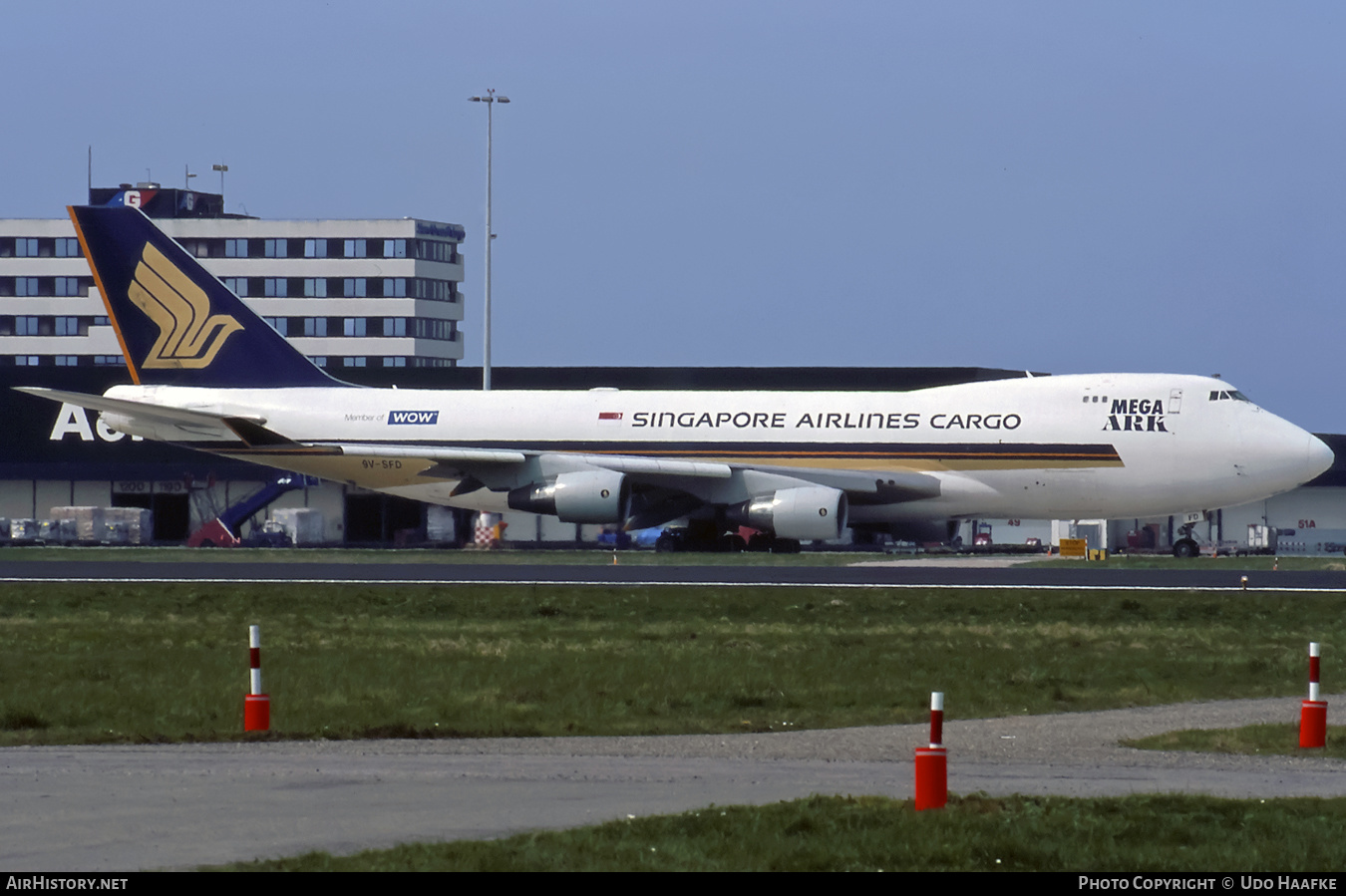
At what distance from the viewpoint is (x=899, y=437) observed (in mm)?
48500

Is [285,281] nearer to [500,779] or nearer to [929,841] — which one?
[500,779]

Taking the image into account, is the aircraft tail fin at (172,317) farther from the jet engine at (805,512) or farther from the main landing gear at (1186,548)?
the main landing gear at (1186,548)

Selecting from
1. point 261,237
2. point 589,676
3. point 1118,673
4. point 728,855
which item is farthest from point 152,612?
point 261,237

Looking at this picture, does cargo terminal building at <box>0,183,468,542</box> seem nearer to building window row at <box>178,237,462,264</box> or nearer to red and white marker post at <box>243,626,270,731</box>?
building window row at <box>178,237,462,264</box>

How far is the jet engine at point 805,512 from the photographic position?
152ft

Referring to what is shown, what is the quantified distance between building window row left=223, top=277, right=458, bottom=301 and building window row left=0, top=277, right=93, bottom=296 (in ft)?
37.6

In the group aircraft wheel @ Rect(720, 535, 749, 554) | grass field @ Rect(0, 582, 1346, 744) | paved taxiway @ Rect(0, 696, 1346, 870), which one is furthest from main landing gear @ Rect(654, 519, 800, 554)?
paved taxiway @ Rect(0, 696, 1346, 870)

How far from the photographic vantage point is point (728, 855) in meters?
10.4

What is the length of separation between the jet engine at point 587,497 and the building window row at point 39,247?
11563cm

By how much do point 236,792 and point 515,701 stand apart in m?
6.18

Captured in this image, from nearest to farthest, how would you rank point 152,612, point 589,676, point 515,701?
point 515,701 < point 589,676 < point 152,612

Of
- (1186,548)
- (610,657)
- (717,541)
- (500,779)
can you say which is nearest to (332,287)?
(717,541)

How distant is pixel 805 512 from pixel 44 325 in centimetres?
12354
